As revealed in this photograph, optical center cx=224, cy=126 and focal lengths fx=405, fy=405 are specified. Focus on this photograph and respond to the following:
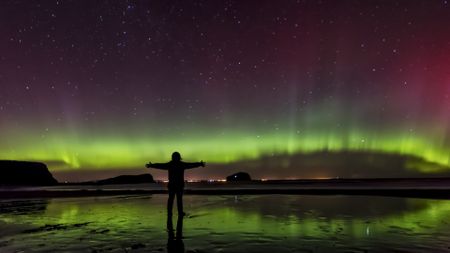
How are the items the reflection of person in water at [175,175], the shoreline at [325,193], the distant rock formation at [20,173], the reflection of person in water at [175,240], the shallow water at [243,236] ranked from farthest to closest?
the distant rock formation at [20,173] → the shoreline at [325,193] → the reflection of person in water at [175,175] → the shallow water at [243,236] → the reflection of person in water at [175,240]

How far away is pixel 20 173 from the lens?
604ft

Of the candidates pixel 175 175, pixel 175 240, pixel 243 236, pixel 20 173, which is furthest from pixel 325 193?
pixel 20 173

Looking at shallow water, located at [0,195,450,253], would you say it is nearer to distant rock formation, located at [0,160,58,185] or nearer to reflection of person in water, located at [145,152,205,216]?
reflection of person in water, located at [145,152,205,216]

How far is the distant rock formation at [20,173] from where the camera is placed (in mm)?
178500

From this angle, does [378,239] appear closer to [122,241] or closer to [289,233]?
[289,233]

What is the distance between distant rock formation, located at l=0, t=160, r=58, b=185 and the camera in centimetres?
17850

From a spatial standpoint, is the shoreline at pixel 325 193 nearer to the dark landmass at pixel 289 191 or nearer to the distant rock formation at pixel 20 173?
the dark landmass at pixel 289 191

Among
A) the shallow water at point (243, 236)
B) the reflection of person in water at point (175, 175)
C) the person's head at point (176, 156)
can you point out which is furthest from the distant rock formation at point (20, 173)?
the shallow water at point (243, 236)

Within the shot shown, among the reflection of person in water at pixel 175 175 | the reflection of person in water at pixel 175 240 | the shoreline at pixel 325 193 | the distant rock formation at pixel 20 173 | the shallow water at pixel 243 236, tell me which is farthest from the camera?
the distant rock formation at pixel 20 173

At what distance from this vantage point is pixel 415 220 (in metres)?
13.4

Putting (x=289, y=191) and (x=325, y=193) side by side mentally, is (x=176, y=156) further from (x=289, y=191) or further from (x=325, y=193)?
(x=289, y=191)

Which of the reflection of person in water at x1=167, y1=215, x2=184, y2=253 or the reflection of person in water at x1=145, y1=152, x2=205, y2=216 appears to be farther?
the reflection of person in water at x1=145, y1=152, x2=205, y2=216

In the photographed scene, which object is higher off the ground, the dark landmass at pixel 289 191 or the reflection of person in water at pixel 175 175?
the reflection of person in water at pixel 175 175

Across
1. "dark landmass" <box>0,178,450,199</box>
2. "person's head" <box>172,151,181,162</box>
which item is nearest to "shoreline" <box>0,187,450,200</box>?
"dark landmass" <box>0,178,450,199</box>
